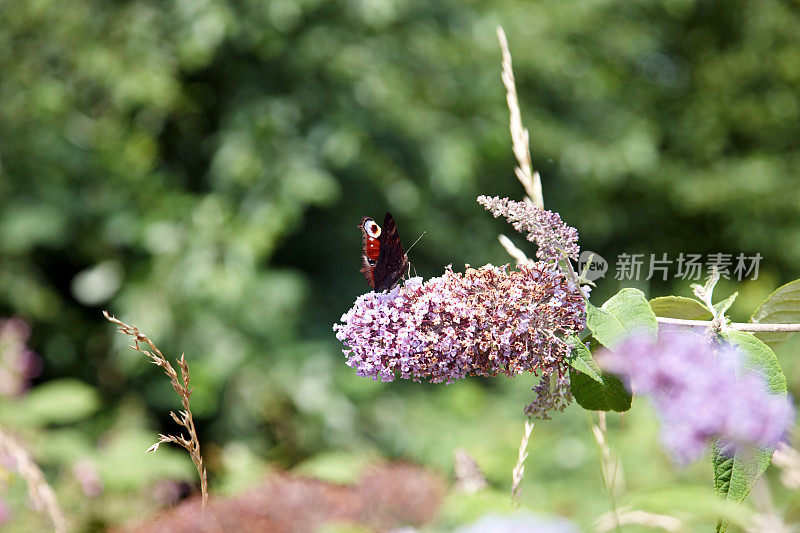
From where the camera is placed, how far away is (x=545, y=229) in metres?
0.72

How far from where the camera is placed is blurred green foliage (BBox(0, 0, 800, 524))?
3.44m

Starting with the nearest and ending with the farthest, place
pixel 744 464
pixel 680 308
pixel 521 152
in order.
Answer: pixel 744 464, pixel 680 308, pixel 521 152

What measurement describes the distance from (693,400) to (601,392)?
19 cm

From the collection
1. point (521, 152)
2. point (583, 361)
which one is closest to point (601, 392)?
point (583, 361)

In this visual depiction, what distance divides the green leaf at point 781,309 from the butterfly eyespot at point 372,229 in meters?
0.51

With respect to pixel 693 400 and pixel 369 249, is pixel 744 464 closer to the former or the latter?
pixel 693 400

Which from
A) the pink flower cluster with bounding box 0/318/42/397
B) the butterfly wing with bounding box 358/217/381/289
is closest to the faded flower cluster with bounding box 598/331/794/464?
the butterfly wing with bounding box 358/217/381/289

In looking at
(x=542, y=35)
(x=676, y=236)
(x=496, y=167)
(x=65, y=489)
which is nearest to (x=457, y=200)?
(x=496, y=167)

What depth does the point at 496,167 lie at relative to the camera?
502cm

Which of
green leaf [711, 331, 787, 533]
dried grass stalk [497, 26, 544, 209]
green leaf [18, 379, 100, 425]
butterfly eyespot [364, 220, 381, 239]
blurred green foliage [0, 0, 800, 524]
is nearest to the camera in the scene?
green leaf [711, 331, 787, 533]

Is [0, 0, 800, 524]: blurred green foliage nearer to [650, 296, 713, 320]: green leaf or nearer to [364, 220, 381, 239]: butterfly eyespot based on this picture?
[364, 220, 381, 239]: butterfly eyespot

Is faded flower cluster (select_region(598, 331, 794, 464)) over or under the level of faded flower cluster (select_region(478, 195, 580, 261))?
under

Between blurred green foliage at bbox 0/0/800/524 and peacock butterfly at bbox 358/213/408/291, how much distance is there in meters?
2.12

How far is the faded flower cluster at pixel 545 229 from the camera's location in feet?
2.34
